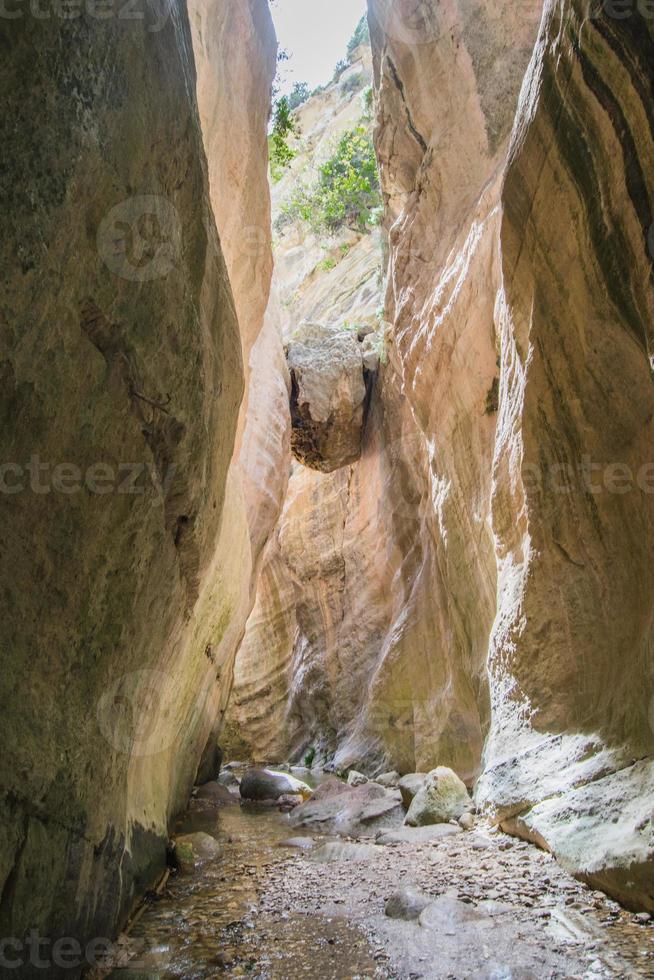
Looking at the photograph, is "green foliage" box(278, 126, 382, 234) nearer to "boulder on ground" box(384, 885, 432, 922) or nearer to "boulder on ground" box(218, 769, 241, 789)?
"boulder on ground" box(218, 769, 241, 789)

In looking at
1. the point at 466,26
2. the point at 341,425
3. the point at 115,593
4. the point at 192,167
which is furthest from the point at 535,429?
the point at 341,425

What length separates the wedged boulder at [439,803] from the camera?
7.59m

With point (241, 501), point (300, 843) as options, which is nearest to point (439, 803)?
point (300, 843)

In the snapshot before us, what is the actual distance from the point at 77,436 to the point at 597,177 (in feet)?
13.2

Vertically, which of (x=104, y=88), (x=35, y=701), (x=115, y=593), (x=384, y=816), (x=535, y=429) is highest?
(x=104, y=88)

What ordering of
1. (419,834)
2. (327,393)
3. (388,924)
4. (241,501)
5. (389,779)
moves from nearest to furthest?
(388,924), (419,834), (241,501), (389,779), (327,393)

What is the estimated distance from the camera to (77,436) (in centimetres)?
310

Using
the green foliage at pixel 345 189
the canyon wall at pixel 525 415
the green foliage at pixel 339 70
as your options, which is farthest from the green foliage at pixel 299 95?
the canyon wall at pixel 525 415

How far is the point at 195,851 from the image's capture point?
21.6 ft

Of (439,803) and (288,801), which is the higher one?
(439,803)

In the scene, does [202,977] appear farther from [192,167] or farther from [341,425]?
[341,425]

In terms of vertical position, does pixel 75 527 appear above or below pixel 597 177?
below

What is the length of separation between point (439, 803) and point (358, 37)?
127 ft

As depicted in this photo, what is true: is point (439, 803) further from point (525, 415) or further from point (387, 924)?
point (525, 415)
